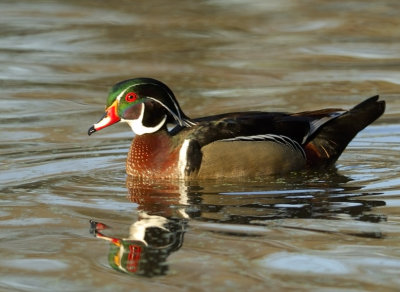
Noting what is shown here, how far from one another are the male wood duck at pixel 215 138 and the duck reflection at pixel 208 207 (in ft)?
0.58

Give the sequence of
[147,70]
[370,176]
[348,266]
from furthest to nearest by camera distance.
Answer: [147,70] → [370,176] → [348,266]

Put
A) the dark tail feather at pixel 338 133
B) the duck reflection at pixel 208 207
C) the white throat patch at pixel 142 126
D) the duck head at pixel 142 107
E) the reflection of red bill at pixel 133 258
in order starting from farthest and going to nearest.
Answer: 1. the dark tail feather at pixel 338 133
2. the white throat patch at pixel 142 126
3. the duck head at pixel 142 107
4. the duck reflection at pixel 208 207
5. the reflection of red bill at pixel 133 258

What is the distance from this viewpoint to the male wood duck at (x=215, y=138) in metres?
8.56

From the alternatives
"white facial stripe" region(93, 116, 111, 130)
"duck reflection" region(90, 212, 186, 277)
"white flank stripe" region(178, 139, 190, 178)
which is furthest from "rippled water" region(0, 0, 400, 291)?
"white facial stripe" region(93, 116, 111, 130)

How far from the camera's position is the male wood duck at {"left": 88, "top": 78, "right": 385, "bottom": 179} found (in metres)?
8.56

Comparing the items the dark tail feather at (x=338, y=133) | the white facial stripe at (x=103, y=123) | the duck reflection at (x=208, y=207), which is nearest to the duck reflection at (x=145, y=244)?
the duck reflection at (x=208, y=207)

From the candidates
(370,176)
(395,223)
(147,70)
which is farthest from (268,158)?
(147,70)

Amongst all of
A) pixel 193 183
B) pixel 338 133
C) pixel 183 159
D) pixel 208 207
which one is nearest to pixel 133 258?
pixel 208 207

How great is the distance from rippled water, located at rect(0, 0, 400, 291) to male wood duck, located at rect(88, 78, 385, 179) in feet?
0.61

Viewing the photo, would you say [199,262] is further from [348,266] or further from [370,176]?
[370,176]

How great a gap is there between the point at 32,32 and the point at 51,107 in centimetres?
349

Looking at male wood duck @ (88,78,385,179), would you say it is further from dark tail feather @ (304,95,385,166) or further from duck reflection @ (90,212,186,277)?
duck reflection @ (90,212,186,277)

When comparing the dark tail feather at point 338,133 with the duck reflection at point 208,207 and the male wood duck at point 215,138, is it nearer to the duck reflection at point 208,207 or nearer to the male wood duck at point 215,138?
the male wood duck at point 215,138

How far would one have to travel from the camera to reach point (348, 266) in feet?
19.3
